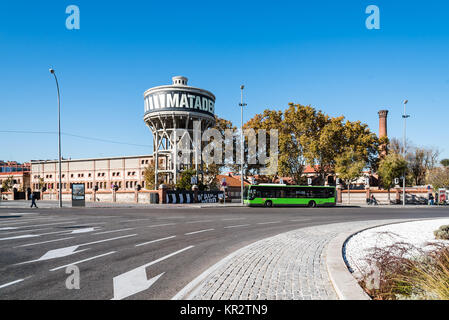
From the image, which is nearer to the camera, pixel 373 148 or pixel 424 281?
pixel 424 281

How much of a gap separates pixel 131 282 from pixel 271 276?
8.31 ft

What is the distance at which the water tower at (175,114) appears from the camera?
1708 inches

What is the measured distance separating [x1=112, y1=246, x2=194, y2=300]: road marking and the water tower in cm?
3792

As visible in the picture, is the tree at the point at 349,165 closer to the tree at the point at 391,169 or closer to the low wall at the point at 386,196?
the low wall at the point at 386,196

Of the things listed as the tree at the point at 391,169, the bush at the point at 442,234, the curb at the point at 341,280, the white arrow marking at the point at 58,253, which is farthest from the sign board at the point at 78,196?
the tree at the point at 391,169

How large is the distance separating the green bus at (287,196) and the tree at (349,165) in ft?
41.0

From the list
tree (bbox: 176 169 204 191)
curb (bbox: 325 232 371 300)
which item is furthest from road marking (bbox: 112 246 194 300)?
tree (bbox: 176 169 204 191)

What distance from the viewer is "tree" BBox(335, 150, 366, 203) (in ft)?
148

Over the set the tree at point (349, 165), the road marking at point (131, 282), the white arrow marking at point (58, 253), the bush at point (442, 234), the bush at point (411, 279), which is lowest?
the bush at point (442, 234)

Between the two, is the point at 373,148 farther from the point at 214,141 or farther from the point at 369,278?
the point at 369,278

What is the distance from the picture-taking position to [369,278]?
16.0ft

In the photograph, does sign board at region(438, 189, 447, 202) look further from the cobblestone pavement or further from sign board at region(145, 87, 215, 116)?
the cobblestone pavement
